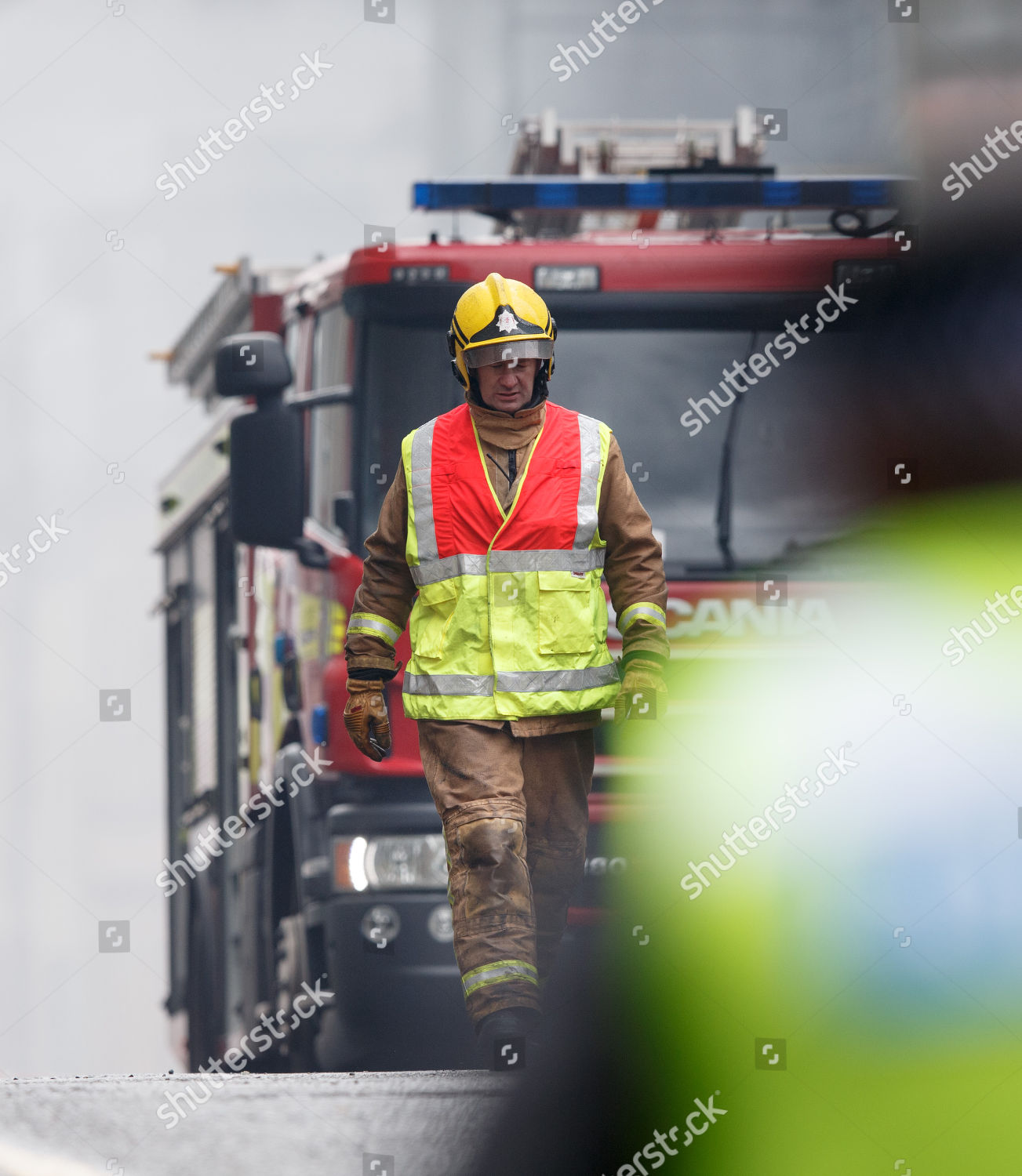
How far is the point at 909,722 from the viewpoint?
16.7 ft

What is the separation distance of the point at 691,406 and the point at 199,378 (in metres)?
3.44

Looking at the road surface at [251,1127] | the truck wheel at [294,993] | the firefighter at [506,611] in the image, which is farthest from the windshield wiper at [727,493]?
the road surface at [251,1127]

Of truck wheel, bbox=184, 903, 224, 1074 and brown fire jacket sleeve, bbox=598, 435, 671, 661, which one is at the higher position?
brown fire jacket sleeve, bbox=598, 435, 671, 661

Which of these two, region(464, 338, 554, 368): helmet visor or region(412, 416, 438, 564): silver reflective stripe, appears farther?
region(412, 416, 438, 564): silver reflective stripe

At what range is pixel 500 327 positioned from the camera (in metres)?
3.96

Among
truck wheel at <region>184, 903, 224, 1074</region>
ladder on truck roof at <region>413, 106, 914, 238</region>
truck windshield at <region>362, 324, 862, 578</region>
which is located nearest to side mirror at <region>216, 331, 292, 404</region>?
truck windshield at <region>362, 324, 862, 578</region>

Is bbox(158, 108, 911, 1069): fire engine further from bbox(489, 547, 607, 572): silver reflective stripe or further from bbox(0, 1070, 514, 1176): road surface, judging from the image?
bbox(0, 1070, 514, 1176): road surface

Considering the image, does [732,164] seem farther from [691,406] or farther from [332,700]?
[332,700]

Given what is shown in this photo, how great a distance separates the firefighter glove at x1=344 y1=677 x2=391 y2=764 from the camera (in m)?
4.16

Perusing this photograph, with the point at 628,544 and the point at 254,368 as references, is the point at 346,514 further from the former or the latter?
the point at 628,544

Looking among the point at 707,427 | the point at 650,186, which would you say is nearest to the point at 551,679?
the point at 707,427

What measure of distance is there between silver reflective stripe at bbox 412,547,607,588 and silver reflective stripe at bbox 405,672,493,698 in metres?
0.22

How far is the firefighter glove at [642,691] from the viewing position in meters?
3.99

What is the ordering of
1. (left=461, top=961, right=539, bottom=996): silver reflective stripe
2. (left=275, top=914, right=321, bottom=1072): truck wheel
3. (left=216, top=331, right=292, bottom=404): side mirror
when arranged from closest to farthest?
(left=461, top=961, right=539, bottom=996): silver reflective stripe → (left=216, top=331, right=292, bottom=404): side mirror → (left=275, top=914, right=321, bottom=1072): truck wheel
